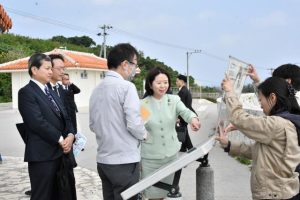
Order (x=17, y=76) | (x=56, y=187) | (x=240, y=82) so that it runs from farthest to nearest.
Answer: (x=17, y=76) < (x=56, y=187) < (x=240, y=82)

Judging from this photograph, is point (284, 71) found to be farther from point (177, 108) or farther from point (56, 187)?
point (56, 187)

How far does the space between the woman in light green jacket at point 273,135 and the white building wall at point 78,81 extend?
2506 centimetres

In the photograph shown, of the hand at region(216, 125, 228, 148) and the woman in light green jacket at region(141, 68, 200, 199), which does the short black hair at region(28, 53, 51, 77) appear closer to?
the woman in light green jacket at region(141, 68, 200, 199)

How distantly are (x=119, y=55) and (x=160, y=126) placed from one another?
1.05m

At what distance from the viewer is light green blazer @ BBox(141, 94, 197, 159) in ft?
13.5

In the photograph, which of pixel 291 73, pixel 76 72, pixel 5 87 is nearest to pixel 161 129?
pixel 291 73

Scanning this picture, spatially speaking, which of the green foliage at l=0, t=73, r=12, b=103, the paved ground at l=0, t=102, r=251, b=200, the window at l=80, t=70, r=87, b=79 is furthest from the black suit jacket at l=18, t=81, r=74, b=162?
the green foliage at l=0, t=73, r=12, b=103

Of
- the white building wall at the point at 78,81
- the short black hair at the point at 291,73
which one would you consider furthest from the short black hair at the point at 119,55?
the white building wall at the point at 78,81

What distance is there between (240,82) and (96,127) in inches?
47.6

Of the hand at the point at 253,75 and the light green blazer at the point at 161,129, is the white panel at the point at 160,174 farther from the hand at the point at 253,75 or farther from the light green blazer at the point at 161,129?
the light green blazer at the point at 161,129

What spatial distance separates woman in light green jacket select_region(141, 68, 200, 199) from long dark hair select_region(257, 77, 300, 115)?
48.2 inches

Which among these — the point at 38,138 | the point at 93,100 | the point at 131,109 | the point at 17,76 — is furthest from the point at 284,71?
the point at 17,76

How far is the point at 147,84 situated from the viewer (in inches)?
169

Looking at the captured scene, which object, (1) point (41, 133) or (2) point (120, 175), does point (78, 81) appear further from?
(2) point (120, 175)
